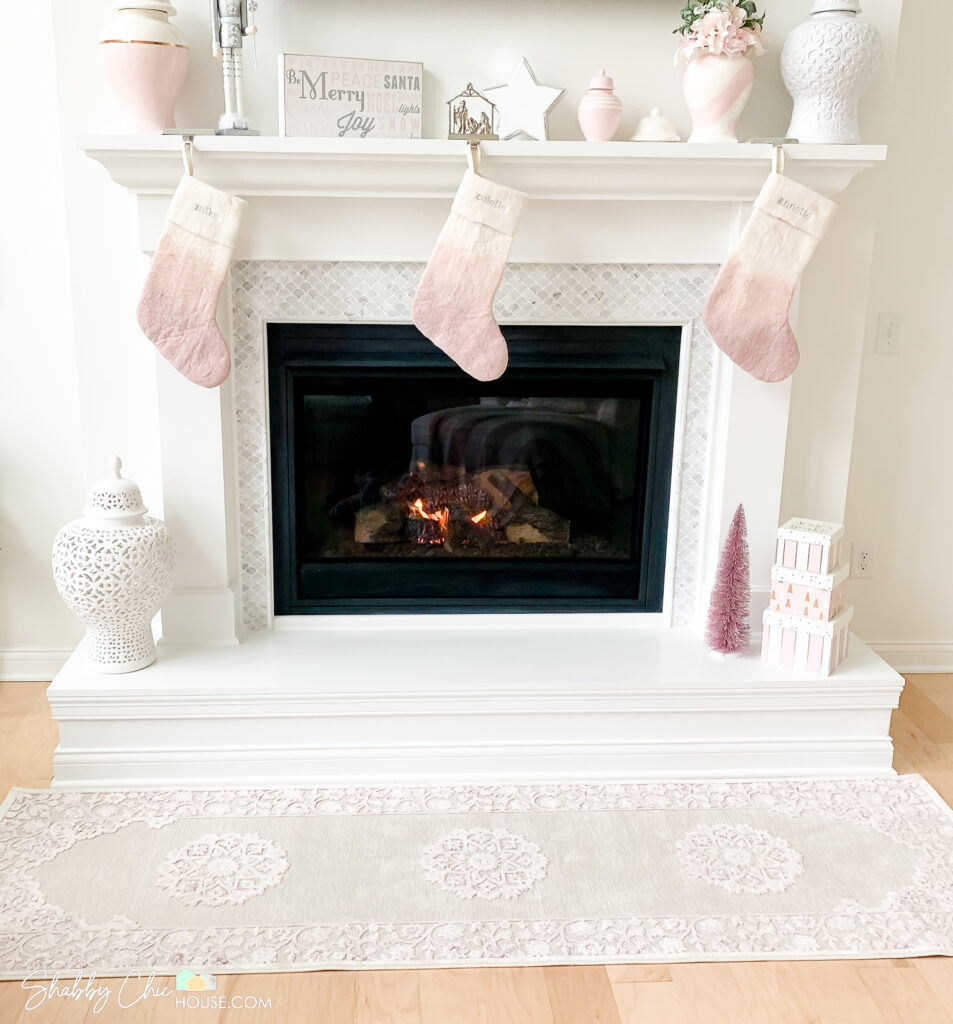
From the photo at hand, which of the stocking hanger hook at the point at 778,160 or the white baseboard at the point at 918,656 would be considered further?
the white baseboard at the point at 918,656

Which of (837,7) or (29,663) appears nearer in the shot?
(837,7)

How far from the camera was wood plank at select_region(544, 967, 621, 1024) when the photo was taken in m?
1.45

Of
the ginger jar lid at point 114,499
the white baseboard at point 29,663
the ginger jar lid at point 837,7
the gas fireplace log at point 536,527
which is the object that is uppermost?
the ginger jar lid at point 837,7

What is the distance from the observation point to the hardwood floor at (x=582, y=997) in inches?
56.7

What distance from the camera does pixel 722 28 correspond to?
74.2 inches

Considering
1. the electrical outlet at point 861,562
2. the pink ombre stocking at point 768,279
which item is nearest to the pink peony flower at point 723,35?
the pink ombre stocking at point 768,279

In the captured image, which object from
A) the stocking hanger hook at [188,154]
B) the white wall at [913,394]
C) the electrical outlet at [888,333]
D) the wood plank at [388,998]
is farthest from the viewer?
the electrical outlet at [888,333]

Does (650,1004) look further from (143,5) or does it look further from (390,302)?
(143,5)

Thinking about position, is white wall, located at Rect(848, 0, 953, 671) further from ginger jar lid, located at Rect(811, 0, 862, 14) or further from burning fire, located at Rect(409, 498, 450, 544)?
burning fire, located at Rect(409, 498, 450, 544)

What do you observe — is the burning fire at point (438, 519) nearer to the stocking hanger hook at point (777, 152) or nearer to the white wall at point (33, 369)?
the white wall at point (33, 369)

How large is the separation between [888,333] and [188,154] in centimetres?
164

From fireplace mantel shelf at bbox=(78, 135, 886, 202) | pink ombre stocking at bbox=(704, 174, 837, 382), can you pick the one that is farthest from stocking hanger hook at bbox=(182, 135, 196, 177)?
pink ombre stocking at bbox=(704, 174, 837, 382)

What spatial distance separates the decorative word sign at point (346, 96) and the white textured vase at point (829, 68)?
75 centimetres

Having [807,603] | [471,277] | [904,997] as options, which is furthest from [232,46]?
[904,997]
